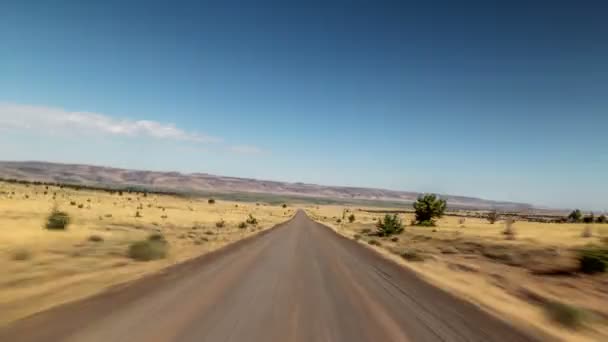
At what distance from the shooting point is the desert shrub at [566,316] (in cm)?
883

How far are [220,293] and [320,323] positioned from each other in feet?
10.4

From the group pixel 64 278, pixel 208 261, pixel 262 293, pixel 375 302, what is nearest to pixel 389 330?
pixel 375 302

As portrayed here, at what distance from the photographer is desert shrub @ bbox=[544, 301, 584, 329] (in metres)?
8.83

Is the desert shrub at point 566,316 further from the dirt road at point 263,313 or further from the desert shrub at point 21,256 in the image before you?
the desert shrub at point 21,256

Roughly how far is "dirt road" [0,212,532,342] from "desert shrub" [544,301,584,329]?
1605mm

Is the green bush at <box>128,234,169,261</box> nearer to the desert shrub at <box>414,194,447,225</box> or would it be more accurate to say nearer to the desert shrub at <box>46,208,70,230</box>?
the desert shrub at <box>46,208,70,230</box>

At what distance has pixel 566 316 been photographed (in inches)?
358

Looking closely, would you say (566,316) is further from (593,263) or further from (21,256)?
(21,256)

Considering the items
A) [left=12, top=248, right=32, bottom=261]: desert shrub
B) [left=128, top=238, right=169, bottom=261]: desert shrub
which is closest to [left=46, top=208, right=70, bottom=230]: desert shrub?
[left=12, top=248, right=32, bottom=261]: desert shrub

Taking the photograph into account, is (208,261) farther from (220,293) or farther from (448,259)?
(448,259)

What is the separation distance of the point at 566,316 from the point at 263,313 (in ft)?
21.1

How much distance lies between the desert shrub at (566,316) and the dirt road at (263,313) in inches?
63.2

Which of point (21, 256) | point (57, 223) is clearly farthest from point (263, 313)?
point (57, 223)

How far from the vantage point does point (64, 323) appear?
6715mm
